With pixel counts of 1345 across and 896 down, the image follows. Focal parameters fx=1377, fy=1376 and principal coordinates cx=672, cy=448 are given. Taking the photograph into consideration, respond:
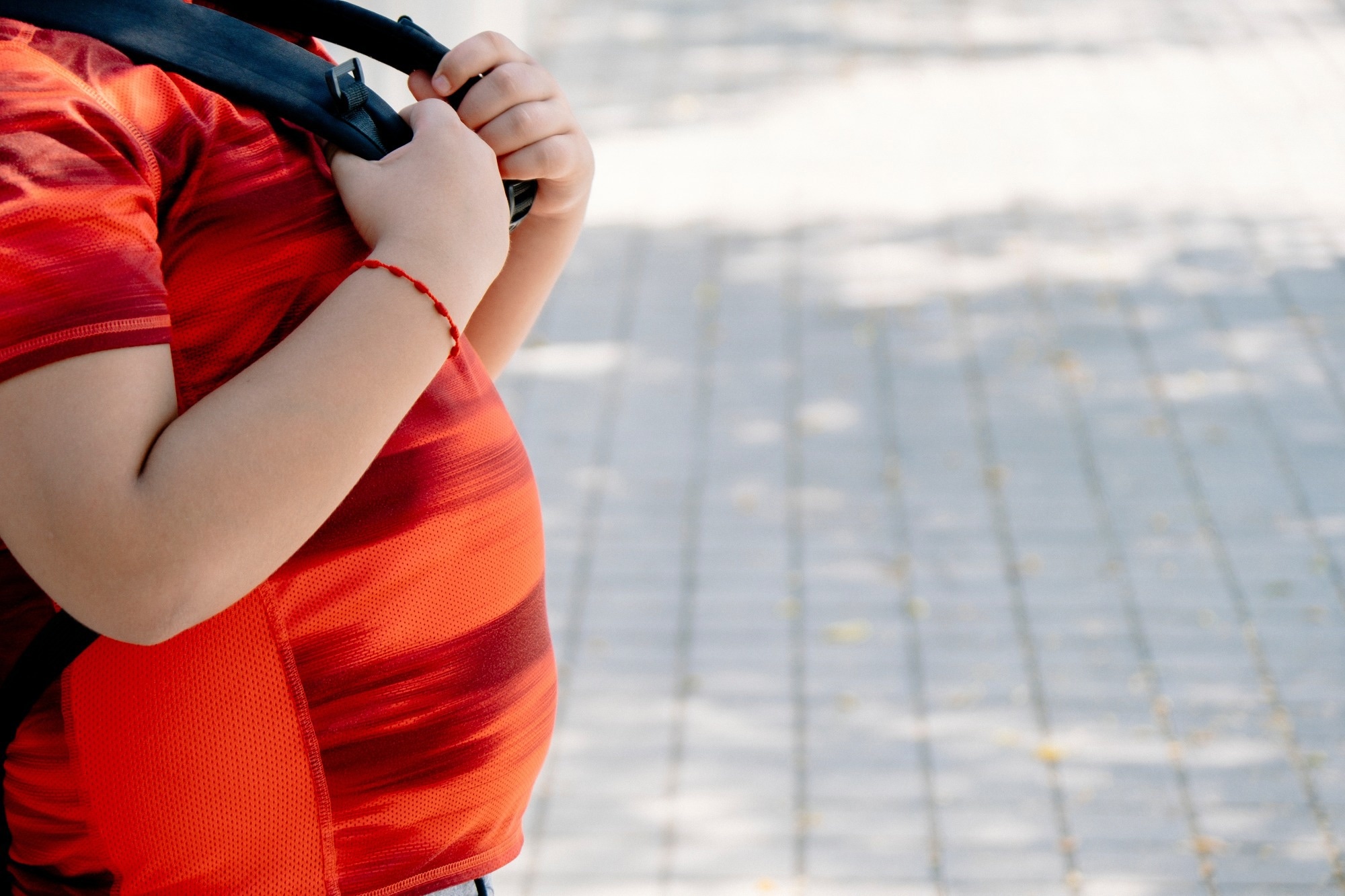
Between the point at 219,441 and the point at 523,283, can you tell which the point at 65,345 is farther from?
the point at 523,283

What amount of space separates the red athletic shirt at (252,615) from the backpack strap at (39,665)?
0.02 meters

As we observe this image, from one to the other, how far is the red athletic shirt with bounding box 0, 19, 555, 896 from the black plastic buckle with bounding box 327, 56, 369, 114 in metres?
0.04

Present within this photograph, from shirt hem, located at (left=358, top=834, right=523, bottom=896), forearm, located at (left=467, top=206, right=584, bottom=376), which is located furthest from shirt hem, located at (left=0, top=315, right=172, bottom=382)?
forearm, located at (left=467, top=206, right=584, bottom=376)

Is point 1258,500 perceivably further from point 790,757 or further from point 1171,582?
point 790,757

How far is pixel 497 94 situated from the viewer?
122 centimetres

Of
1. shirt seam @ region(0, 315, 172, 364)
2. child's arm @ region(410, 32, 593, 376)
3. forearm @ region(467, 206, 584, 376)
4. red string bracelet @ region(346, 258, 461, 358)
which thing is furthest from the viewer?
forearm @ region(467, 206, 584, 376)

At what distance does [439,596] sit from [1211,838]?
246 centimetres

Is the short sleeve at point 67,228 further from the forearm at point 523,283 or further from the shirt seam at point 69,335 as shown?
the forearm at point 523,283

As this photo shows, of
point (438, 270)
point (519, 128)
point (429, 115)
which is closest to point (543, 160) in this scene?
point (519, 128)

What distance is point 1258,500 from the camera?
421cm

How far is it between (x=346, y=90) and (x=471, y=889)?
73cm

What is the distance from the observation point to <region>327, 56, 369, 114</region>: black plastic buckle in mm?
1094

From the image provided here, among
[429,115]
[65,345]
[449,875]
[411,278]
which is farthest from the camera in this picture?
[449,875]

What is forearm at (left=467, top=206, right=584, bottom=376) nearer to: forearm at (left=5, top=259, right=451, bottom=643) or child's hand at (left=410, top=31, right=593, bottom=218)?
child's hand at (left=410, top=31, right=593, bottom=218)
